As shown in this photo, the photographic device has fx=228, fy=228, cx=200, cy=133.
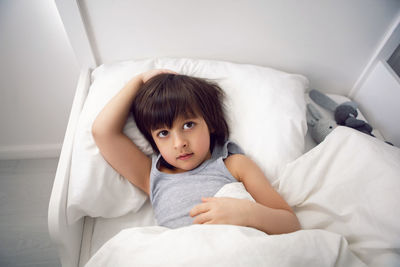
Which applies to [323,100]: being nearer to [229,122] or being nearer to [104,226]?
[229,122]

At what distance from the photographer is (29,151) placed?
1226 mm

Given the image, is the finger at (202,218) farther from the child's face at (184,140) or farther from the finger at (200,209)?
the child's face at (184,140)

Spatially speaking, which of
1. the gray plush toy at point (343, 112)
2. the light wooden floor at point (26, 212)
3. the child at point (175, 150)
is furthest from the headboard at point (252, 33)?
the light wooden floor at point (26, 212)

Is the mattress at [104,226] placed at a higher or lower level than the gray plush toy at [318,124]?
lower

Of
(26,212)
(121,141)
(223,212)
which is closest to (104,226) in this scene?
(121,141)

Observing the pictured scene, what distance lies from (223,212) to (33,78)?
0.99 m

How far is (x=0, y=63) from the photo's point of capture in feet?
3.04

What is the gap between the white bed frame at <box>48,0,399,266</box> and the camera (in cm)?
76

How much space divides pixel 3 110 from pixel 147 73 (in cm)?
82

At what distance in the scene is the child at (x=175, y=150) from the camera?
2.03 feet

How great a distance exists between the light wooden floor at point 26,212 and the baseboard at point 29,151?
0.03 meters

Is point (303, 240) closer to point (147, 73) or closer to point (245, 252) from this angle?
point (245, 252)

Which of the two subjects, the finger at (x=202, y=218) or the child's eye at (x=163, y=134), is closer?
the finger at (x=202, y=218)

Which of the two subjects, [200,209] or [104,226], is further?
[104,226]
